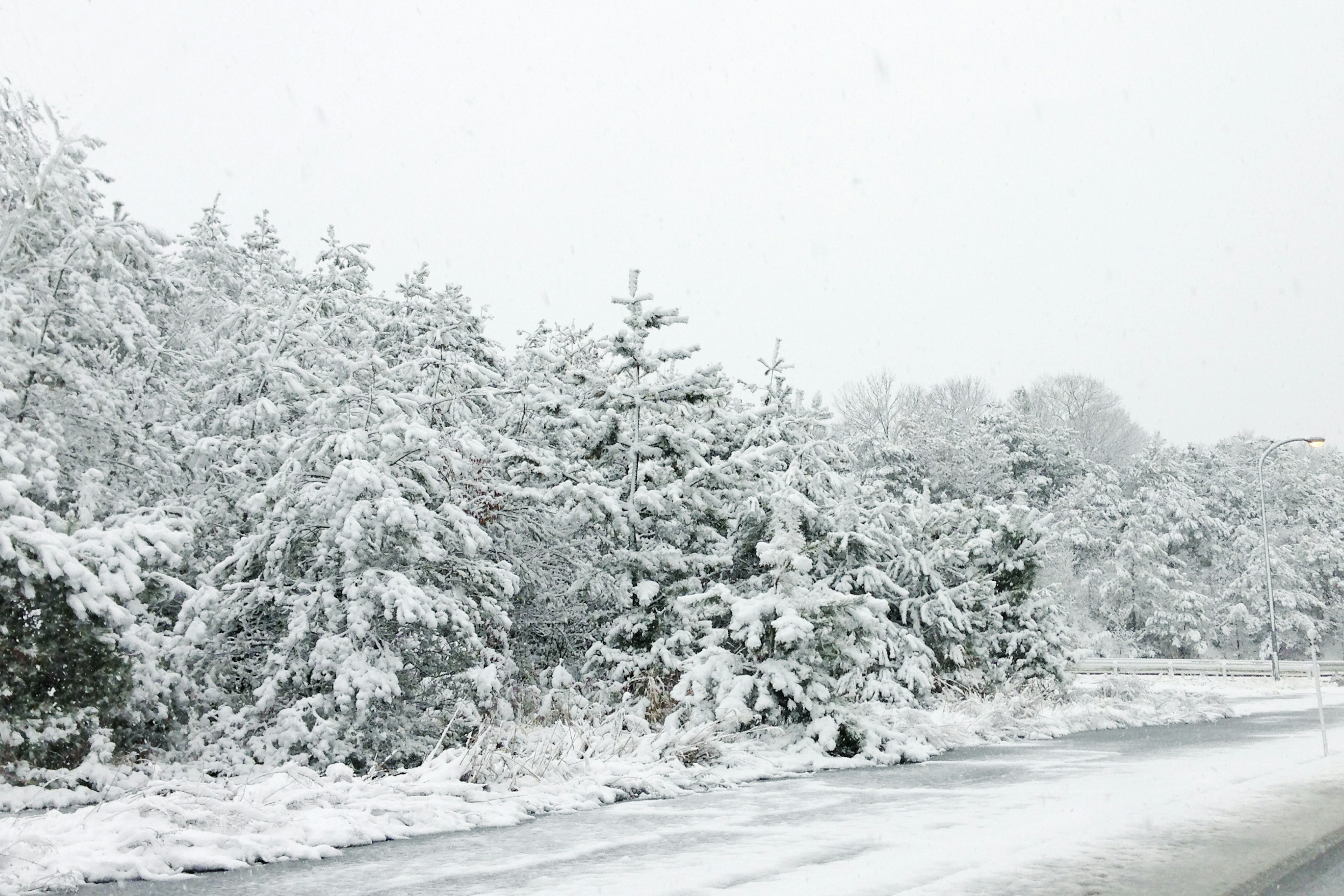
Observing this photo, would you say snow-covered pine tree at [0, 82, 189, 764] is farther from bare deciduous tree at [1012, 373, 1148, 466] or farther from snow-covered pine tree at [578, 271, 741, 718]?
bare deciduous tree at [1012, 373, 1148, 466]

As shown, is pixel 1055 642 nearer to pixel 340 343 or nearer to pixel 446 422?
pixel 446 422

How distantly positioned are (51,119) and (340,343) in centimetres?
920

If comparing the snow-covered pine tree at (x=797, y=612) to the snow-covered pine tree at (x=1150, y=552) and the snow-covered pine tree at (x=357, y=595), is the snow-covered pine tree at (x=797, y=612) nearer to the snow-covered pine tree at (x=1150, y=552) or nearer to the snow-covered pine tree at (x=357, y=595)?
the snow-covered pine tree at (x=357, y=595)

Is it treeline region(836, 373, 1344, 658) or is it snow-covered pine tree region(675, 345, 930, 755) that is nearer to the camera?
snow-covered pine tree region(675, 345, 930, 755)

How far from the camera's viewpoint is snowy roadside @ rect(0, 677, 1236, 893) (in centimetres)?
795

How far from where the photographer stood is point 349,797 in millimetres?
10289

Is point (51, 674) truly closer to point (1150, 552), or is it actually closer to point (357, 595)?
point (357, 595)

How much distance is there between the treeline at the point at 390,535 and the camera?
14.2 m

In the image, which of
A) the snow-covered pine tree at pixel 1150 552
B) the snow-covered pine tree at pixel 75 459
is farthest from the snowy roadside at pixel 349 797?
the snow-covered pine tree at pixel 1150 552

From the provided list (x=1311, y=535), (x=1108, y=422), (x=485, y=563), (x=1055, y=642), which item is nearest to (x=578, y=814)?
(x=485, y=563)

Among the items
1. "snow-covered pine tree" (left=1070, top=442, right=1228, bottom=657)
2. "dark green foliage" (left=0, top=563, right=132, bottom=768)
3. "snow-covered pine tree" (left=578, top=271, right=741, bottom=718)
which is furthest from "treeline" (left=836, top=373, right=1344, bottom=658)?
"dark green foliage" (left=0, top=563, right=132, bottom=768)

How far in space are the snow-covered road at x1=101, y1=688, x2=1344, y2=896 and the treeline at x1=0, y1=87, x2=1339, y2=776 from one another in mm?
3541

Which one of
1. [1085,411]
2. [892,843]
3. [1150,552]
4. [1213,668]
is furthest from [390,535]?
[1085,411]

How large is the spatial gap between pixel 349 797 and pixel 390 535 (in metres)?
5.44
